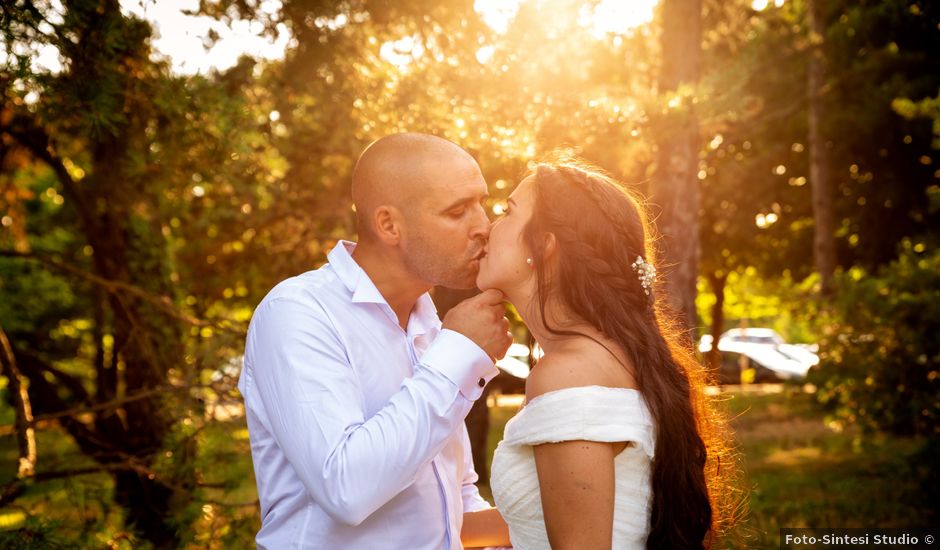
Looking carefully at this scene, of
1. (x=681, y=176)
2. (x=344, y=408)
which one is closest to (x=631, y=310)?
(x=344, y=408)

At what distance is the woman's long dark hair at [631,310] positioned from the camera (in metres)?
2.72

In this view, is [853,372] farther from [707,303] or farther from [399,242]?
[707,303]

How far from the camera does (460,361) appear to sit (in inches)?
95.2

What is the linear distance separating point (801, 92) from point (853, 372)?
12831 millimetres

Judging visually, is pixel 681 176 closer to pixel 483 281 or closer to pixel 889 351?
pixel 889 351

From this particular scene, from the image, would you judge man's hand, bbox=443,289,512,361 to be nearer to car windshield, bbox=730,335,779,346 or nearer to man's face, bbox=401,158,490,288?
man's face, bbox=401,158,490,288

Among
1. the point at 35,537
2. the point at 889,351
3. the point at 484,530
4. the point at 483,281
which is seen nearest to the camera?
the point at 483,281

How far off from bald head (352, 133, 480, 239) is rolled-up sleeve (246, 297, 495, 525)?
709 millimetres

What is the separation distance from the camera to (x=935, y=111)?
10633 mm

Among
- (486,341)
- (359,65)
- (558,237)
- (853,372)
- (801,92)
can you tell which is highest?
(801,92)

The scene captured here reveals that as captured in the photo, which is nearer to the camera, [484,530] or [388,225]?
[388,225]

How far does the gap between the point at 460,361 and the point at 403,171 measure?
3.37 feet

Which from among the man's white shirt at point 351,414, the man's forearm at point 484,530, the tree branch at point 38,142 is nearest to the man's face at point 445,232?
the man's white shirt at point 351,414

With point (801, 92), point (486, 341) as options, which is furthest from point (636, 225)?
point (801, 92)
